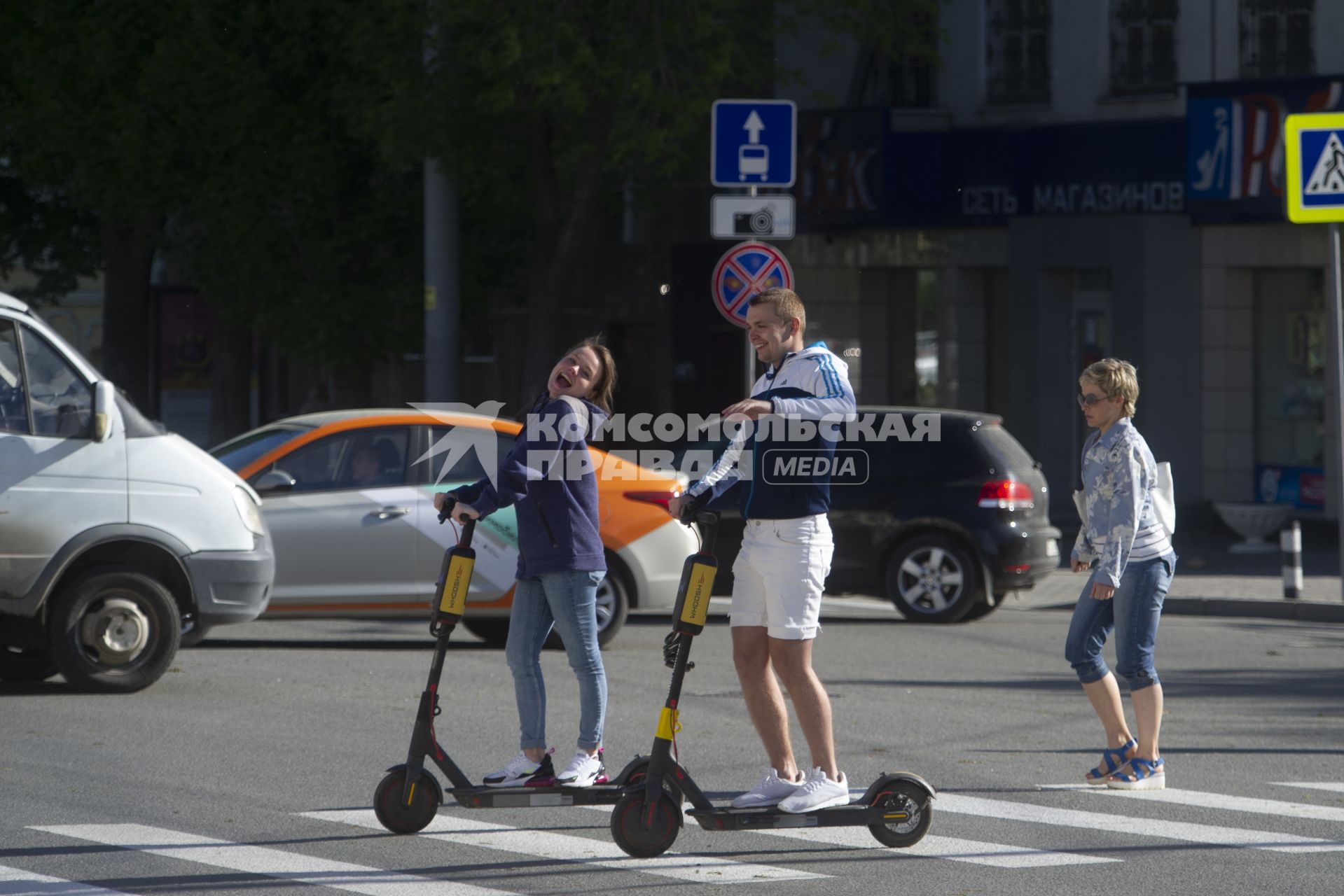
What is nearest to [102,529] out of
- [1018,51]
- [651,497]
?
[651,497]

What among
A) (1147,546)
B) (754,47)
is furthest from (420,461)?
(754,47)

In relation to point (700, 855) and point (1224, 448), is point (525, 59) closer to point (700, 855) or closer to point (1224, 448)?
point (1224, 448)

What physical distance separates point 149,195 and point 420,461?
42.3ft

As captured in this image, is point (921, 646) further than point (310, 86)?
No

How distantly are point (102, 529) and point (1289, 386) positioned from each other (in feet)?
50.1

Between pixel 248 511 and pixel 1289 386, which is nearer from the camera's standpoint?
pixel 248 511

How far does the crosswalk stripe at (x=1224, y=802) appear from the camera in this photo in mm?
7746

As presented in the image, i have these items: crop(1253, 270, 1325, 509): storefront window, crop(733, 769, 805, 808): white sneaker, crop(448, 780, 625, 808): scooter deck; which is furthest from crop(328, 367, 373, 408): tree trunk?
crop(733, 769, 805, 808): white sneaker

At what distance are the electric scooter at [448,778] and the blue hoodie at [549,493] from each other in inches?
8.3

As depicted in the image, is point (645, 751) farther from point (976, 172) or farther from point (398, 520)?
point (976, 172)

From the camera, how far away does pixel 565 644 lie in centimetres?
719

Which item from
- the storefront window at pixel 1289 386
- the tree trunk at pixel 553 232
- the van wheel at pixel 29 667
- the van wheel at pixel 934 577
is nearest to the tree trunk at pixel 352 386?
the tree trunk at pixel 553 232

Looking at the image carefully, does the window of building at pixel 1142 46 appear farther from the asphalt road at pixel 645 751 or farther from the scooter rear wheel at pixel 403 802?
the scooter rear wheel at pixel 403 802

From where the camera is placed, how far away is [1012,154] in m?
23.8
